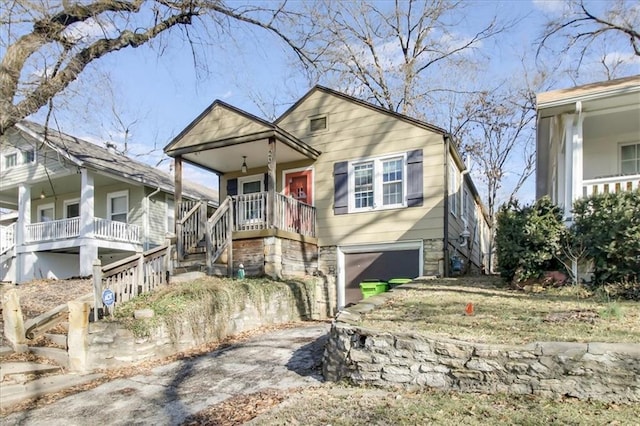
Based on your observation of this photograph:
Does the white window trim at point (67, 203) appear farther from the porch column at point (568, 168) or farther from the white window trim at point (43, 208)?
the porch column at point (568, 168)

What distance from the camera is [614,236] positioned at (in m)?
6.91

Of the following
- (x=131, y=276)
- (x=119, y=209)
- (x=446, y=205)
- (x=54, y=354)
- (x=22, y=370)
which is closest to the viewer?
(x=22, y=370)

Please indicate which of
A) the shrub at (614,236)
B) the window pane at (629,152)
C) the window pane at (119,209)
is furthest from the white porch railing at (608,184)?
the window pane at (119,209)

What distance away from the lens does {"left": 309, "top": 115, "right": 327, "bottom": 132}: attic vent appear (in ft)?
42.6

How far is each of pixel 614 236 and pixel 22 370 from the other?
848 cm

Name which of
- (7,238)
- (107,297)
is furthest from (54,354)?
(7,238)

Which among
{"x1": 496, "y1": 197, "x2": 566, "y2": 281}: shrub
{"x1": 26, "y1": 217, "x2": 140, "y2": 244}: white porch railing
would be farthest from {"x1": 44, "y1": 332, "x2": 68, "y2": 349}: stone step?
{"x1": 26, "y1": 217, "x2": 140, "y2": 244}: white porch railing

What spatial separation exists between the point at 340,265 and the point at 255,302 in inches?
141

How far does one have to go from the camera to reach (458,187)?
44.0ft

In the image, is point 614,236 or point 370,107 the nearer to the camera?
point 614,236

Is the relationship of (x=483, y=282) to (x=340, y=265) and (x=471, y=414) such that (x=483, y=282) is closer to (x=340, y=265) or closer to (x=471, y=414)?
(x=340, y=265)

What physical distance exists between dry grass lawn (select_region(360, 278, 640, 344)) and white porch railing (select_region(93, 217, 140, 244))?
11.7m

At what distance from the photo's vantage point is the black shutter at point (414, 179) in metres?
11.6

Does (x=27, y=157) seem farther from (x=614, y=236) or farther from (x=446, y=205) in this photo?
(x=614, y=236)
